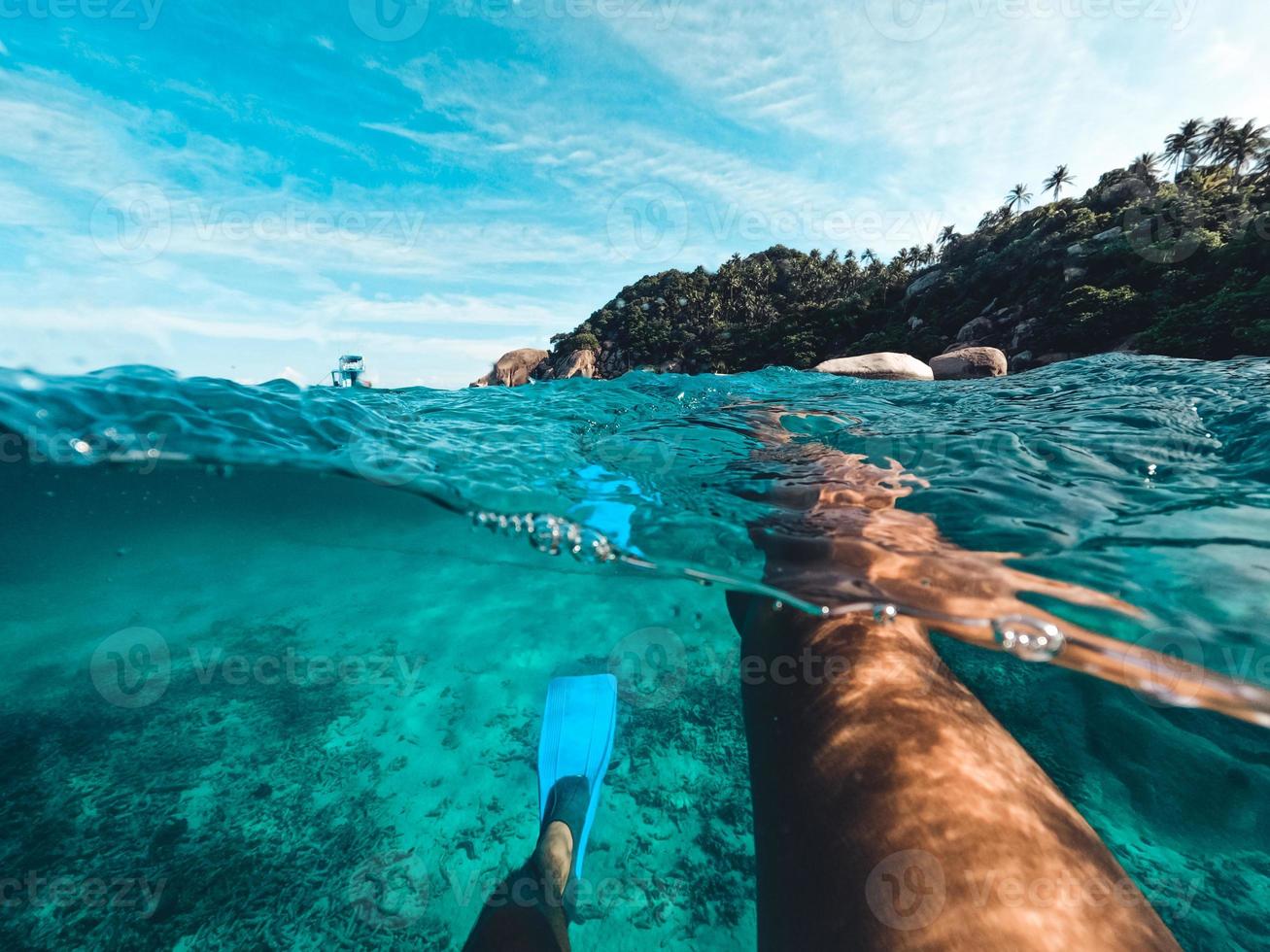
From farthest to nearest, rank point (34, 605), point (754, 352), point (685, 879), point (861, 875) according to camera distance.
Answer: point (754, 352) → point (34, 605) → point (685, 879) → point (861, 875)

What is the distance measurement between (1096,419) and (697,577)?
4711 millimetres

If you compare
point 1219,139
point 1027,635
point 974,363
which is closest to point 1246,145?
point 1219,139

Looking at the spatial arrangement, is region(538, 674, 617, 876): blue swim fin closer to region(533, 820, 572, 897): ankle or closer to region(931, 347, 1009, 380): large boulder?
region(533, 820, 572, 897): ankle

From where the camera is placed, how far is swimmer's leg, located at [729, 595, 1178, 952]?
1436 mm

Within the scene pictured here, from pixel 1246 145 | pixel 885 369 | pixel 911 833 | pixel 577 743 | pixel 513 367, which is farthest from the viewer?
pixel 513 367

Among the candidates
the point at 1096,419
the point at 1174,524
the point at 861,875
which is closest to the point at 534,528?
the point at 861,875

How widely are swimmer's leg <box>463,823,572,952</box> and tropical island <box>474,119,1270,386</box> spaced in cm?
1846

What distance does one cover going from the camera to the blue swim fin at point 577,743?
14.0ft

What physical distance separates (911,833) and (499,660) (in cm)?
639

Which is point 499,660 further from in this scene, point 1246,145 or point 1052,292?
point 1246,145

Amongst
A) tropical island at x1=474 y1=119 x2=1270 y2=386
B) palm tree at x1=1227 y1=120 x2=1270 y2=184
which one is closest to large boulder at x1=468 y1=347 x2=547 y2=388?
tropical island at x1=474 y1=119 x2=1270 y2=386

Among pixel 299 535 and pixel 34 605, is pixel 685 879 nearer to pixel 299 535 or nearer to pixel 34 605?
pixel 299 535

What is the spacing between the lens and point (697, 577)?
16.6ft

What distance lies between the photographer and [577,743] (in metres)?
4.93
